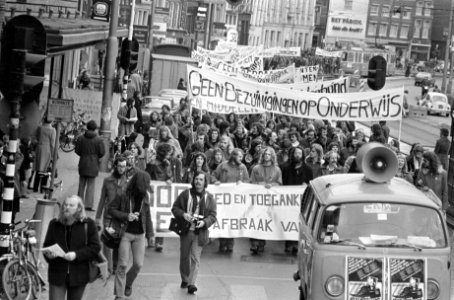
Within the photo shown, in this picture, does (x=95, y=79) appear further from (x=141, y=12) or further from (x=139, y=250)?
(x=139, y=250)

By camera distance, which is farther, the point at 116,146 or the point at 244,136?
the point at 116,146

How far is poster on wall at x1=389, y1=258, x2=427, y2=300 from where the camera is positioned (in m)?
12.5

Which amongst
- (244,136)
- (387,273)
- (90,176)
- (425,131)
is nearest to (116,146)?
(244,136)

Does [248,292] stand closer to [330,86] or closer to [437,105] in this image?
[330,86]

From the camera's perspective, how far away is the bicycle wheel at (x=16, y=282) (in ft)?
42.7

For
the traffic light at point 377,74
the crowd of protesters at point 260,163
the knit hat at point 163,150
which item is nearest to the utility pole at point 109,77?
the crowd of protesters at point 260,163

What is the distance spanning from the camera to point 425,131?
61.2 m

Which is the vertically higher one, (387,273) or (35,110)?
(35,110)

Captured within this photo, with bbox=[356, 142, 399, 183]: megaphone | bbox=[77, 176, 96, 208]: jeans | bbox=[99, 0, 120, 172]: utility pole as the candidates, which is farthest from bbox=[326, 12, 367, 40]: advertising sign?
bbox=[356, 142, 399, 183]: megaphone

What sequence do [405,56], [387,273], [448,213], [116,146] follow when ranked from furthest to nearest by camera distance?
[405,56]
[116,146]
[448,213]
[387,273]

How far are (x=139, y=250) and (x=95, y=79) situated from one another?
4189 cm

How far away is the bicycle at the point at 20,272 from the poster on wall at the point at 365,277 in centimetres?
348

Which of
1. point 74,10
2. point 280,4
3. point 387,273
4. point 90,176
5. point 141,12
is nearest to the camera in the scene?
point 387,273

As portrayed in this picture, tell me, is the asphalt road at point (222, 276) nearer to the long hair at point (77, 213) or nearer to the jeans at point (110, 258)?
the jeans at point (110, 258)
